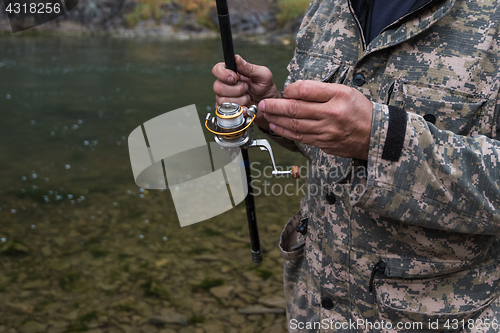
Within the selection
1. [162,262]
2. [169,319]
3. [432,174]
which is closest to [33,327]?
[169,319]

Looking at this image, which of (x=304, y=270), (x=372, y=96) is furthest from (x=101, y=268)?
(x=372, y=96)

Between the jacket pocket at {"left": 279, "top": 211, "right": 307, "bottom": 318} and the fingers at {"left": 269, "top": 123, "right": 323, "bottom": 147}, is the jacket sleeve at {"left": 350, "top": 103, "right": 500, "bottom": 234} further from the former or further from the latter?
the jacket pocket at {"left": 279, "top": 211, "right": 307, "bottom": 318}

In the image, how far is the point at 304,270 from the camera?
164 centimetres

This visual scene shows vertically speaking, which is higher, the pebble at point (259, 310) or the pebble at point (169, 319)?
the pebble at point (169, 319)

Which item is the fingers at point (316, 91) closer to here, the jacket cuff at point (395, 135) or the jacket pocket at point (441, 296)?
the jacket cuff at point (395, 135)

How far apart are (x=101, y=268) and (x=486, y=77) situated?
327 centimetres

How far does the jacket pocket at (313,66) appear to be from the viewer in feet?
4.56

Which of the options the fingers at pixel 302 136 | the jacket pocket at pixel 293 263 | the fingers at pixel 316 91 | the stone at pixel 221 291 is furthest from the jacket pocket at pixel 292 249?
the stone at pixel 221 291

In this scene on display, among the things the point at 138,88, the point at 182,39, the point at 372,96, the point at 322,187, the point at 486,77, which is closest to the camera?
the point at 486,77

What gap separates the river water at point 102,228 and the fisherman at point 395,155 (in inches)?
18.2

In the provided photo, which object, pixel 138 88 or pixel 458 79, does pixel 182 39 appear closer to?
pixel 138 88

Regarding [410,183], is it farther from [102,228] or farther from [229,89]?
[102,228]

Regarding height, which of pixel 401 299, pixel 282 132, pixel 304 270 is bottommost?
pixel 304 270

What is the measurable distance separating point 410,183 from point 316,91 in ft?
1.08
